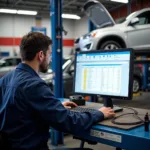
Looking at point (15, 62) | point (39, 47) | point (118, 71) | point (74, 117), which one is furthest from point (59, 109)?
point (15, 62)

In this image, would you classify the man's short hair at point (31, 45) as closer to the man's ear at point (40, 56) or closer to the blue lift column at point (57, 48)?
the man's ear at point (40, 56)

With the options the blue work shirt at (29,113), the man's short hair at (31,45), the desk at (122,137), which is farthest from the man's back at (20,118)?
the desk at (122,137)

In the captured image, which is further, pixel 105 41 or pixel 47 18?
pixel 47 18

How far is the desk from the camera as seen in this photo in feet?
4.27

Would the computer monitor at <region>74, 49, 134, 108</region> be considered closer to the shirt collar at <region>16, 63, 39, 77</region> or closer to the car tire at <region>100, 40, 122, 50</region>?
the shirt collar at <region>16, 63, 39, 77</region>

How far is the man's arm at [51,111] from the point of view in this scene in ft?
4.42

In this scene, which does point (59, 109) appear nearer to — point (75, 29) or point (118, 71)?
point (118, 71)

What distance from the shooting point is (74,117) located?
146 centimetres

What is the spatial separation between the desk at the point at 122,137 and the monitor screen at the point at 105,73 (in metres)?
0.38

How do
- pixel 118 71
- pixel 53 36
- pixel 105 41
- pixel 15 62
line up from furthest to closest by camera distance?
pixel 15 62, pixel 105 41, pixel 53 36, pixel 118 71

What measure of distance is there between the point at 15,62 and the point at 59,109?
332 inches

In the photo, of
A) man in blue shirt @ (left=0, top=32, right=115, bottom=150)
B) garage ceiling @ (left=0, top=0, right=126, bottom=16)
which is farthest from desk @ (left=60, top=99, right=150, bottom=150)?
garage ceiling @ (left=0, top=0, right=126, bottom=16)

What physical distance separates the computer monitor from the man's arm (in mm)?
474

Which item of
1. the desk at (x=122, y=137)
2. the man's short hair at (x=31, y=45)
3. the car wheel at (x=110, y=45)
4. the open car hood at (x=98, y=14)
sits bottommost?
the desk at (x=122, y=137)
